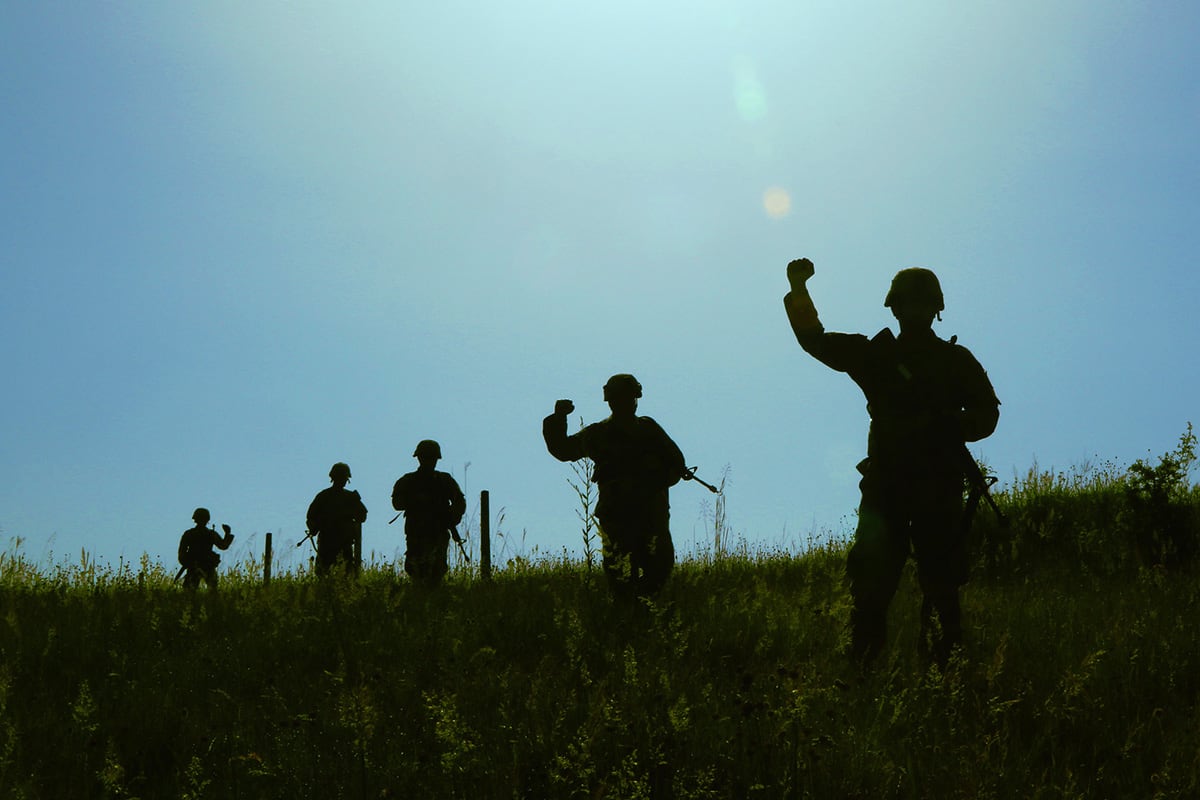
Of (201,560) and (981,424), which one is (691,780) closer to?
(981,424)

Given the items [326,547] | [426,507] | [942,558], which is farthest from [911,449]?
[326,547]

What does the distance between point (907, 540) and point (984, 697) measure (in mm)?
803

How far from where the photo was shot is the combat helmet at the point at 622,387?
6977mm

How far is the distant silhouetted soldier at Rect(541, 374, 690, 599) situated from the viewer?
262 inches

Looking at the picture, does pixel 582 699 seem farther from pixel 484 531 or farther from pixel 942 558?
pixel 484 531

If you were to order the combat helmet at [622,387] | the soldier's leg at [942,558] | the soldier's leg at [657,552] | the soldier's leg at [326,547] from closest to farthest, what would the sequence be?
1. the soldier's leg at [942,558]
2. the soldier's leg at [657,552]
3. the combat helmet at [622,387]
4. the soldier's leg at [326,547]

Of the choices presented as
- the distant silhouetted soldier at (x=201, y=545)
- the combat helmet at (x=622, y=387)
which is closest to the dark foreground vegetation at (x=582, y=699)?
the combat helmet at (x=622, y=387)

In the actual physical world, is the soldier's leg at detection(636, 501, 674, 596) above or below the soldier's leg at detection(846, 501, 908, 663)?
above

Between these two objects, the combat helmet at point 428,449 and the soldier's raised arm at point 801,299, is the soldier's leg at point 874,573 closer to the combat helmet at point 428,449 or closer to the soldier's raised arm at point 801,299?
the soldier's raised arm at point 801,299

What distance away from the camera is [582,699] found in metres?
3.94

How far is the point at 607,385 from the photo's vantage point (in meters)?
7.04

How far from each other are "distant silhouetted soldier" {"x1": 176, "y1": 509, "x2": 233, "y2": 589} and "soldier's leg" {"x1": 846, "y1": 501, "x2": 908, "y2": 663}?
35.5 feet

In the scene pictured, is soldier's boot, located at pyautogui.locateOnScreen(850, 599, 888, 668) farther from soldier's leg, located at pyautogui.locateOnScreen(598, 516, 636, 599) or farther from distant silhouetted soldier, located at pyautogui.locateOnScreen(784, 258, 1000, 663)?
soldier's leg, located at pyautogui.locateOnScreen(598, 516, 636, 599)

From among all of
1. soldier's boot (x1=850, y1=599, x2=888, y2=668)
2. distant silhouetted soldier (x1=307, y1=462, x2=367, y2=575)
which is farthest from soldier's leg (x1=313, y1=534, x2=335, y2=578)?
soldier's boot (x1=850, y1=599, x2=888, y2=668)
